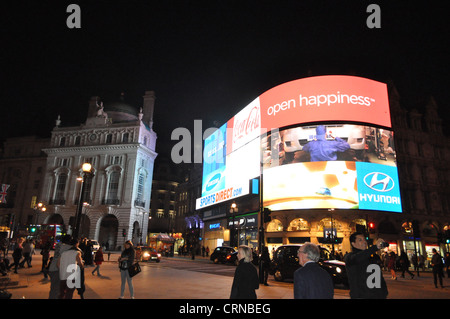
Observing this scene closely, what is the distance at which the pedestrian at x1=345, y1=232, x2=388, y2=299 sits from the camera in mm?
4785

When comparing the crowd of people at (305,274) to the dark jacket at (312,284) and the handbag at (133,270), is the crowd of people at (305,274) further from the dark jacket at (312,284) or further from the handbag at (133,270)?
the handbag at (133,270)

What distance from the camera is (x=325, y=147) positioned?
31.5 m

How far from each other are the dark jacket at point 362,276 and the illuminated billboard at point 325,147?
75.5 ft

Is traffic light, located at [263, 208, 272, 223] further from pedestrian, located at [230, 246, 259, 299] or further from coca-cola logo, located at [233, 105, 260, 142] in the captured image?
coca-cola logo, located at [233, 105, 260, 142]

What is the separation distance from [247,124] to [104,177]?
31.0 meters

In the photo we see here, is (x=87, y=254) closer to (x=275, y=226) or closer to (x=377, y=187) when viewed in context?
(x=275, y=226)

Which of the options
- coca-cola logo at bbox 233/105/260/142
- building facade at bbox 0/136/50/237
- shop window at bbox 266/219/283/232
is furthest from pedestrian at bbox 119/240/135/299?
building facade at bbox 0/136/50/237

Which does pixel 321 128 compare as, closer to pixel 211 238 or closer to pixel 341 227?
pixel 341 227

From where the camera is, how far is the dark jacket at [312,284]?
394 centimetres

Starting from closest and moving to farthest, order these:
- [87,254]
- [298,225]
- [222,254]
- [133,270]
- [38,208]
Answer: [133,270], [87,254], [222,254], [298,225], [38,208]

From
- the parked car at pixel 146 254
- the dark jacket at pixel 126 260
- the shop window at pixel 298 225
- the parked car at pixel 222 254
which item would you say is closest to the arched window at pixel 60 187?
the parked car at pixel 146 254

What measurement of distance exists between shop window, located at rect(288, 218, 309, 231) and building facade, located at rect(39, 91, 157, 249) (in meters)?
29.2

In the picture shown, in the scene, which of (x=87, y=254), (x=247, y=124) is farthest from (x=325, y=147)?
(x=87, y=254)
